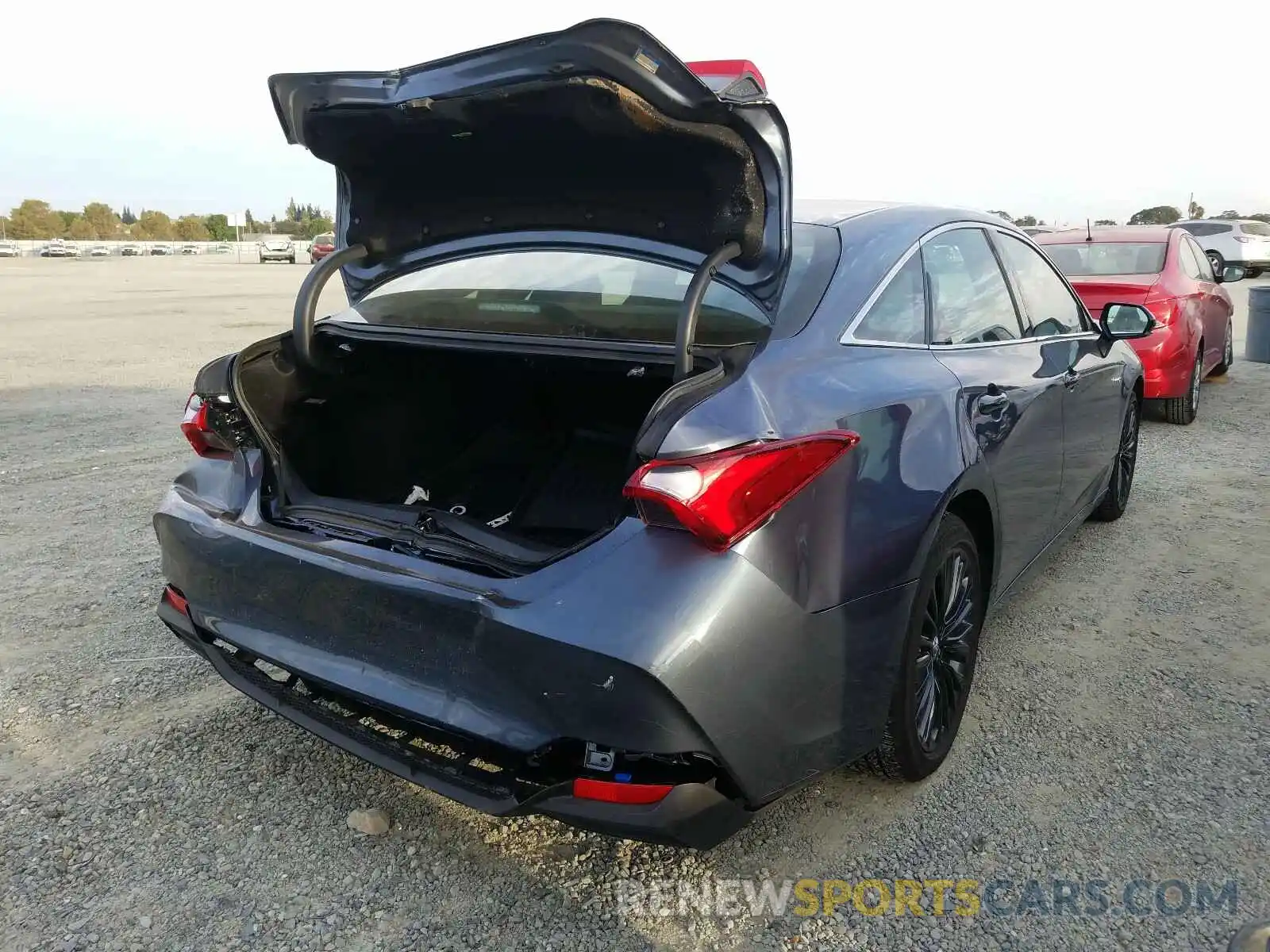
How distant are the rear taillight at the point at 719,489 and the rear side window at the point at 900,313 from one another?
66cm

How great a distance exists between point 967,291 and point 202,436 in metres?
2.40

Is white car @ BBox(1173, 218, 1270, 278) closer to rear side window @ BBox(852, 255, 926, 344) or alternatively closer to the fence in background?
rear side window @ BBox(852, 255, 926, 344)

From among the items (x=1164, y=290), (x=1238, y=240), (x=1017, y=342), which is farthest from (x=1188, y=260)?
(x=1238, y=240)

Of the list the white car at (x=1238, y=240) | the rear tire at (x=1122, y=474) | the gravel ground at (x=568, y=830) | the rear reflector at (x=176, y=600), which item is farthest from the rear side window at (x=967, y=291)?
the white car at (x=1238, y=240)

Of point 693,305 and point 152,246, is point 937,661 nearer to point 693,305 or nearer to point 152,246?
point 693,305

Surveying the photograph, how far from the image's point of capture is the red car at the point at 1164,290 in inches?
279

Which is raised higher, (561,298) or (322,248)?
(322,248)

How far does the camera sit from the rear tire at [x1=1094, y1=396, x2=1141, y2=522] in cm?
483

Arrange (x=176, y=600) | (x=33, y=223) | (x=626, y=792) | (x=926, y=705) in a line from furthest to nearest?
(x=33, y=223) → (x=176, y=600) → (x=926, y=705) → (x=626, y=792)

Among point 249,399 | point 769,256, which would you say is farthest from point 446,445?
point 769,256

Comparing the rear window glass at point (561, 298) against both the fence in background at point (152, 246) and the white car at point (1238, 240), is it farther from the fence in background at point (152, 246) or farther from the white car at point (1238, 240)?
the fence in background at point (152, 246)

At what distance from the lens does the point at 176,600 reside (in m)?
2.73

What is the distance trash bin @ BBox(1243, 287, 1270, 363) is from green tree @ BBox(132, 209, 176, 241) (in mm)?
99479

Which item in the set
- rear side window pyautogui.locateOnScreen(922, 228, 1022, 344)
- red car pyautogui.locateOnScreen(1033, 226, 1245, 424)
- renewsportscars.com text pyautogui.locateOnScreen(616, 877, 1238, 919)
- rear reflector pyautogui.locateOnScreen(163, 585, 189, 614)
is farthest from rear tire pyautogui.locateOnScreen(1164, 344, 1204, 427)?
rear reflector pyautogui.locateOnScreen(163, 585, 189, 614)
